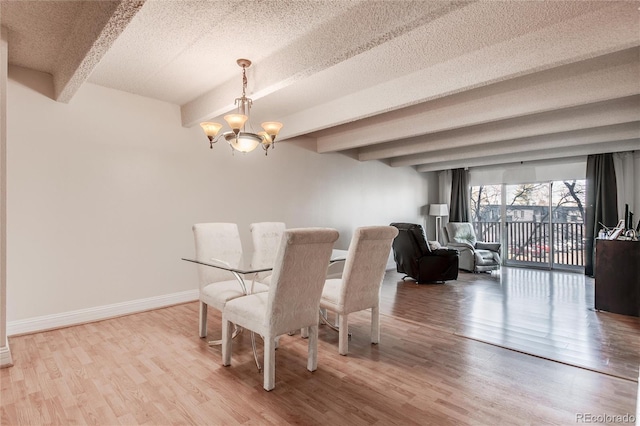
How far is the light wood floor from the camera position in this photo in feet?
6.15

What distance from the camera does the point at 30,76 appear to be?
3.20m

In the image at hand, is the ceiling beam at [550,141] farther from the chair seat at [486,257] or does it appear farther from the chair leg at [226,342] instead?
the chair leg at [226,342]

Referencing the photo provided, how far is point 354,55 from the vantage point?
2.21 m

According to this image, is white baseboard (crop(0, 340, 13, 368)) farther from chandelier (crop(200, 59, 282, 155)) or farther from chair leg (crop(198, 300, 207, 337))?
chandelier (crop(200, 59, 282, 155))

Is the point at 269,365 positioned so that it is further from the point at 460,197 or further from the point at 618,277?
the point at 460,197

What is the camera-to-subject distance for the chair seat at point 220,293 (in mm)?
2781

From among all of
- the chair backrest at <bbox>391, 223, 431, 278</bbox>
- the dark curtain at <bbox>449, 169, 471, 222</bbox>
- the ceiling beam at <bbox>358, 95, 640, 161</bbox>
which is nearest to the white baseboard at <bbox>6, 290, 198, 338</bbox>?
the chair backrest at <bbox>391, 223, 431, 278</bbox>

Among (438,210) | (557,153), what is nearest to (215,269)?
(438,210)

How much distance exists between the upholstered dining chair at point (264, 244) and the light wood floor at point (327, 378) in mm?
749

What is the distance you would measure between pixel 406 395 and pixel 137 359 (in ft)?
6.65

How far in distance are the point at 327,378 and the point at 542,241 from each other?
6896 millimetres

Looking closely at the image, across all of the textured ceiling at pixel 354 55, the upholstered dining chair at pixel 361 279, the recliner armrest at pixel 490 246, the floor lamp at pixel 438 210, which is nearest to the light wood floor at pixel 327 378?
the upholstered dining chair at pixel 361 279

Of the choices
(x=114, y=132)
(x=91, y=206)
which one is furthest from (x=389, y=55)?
(x=91, y=206)

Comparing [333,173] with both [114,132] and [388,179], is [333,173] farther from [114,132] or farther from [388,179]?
[114,132]
